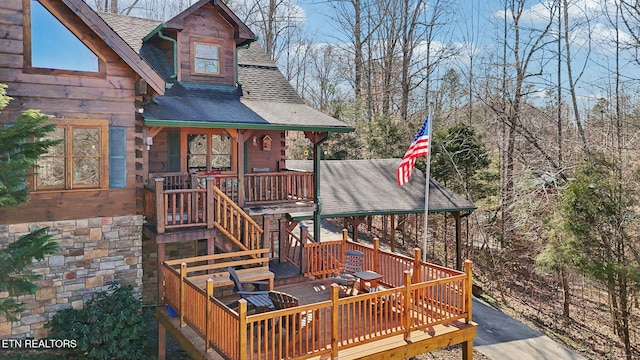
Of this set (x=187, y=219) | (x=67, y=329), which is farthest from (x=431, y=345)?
(x=67, y=329)

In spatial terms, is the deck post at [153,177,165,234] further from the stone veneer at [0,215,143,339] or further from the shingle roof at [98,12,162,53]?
the shingle roof at [98,12,162,53]

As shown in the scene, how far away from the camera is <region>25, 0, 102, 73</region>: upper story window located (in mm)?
8664

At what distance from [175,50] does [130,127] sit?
350cm

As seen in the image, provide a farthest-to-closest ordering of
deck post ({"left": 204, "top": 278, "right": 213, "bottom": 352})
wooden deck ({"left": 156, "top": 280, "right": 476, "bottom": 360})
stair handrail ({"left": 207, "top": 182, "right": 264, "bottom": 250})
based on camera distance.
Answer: stair handrail ({"left": 207, "top": 182, "right": 264, "bottom": 250})
wooden deck ({"left": 156, "top": 280, "right": 476, "bottom": 360})
deck post ({"left": 204, "top": 278, "right": 213, "bottom": 352})

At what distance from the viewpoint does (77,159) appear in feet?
29.8

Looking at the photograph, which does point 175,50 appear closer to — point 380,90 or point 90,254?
point 90,254

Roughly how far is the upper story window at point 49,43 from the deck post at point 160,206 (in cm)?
277

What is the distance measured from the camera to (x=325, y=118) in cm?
1248

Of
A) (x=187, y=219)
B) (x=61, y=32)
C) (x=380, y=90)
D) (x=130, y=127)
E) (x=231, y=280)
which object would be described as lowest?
(x=231, y=280)

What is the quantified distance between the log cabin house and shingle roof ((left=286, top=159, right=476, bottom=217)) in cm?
300

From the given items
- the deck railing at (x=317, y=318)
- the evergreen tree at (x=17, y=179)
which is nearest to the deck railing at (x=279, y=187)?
the deck railing at (x=317, y=318)

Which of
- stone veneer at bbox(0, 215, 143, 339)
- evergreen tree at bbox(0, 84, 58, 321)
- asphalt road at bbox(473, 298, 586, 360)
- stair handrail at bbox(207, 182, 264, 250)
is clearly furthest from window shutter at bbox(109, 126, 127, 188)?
asphalt road at bbox(473, 298, 586, 360)

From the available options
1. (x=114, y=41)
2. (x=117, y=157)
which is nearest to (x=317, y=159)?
(x=117, y=157)

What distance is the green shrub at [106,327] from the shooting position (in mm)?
8172
